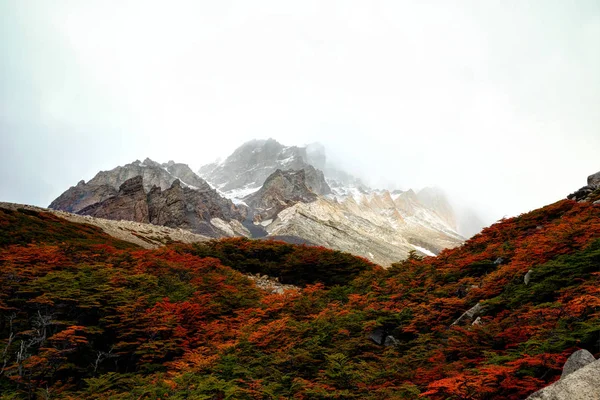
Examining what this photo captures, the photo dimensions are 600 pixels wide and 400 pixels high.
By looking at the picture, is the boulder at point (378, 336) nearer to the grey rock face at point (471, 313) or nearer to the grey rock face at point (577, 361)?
the grey rock face at point (471, 313)

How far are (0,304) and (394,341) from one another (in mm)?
14558

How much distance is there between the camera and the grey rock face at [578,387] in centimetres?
444

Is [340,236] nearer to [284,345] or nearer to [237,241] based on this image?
[237,241]

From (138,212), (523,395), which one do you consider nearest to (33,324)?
(523,395)

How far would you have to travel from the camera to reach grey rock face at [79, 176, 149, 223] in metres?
139

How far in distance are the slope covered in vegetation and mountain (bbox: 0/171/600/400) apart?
5cm

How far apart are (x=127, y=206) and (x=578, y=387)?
155824mm

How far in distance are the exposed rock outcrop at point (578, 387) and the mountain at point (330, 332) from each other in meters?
0.02

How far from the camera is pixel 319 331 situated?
12.0 m

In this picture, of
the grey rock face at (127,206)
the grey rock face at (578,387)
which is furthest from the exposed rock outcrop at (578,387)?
the grey rock face at (127,206)

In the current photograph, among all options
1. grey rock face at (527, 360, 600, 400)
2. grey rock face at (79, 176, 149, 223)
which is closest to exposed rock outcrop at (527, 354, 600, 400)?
grey rock face at (527, 360, 600, 400)

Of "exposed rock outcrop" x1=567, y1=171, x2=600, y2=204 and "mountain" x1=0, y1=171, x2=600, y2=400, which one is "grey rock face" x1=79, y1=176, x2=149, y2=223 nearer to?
"mountain" x1=0, y1=171, x2=600, y2=400

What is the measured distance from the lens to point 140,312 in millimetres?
14141

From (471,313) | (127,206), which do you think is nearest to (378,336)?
(471,313)
